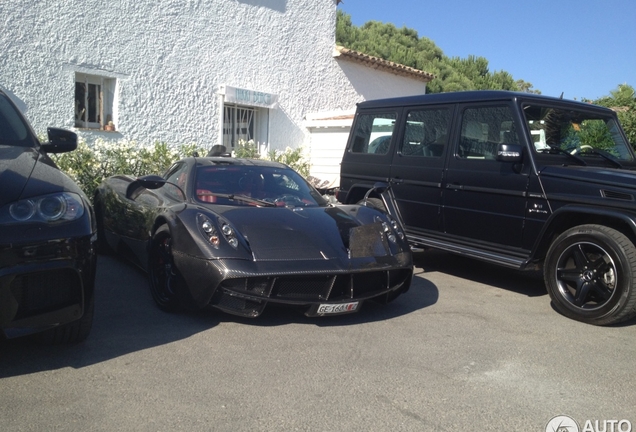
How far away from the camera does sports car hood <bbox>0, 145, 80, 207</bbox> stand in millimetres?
3490

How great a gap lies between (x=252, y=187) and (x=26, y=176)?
2.45 metres

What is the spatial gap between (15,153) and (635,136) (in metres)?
9.30

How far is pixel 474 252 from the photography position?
614 centimetres

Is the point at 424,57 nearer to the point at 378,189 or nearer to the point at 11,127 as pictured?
the point at 378,189

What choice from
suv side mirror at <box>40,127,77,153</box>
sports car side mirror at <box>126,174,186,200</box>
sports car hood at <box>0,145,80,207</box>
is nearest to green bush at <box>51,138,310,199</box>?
sports car side mirror at <box>126,174,186,200</box>

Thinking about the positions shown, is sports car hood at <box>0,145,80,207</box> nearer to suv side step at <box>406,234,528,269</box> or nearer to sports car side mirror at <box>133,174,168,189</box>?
sports car side mirror at <box>133,174,168,189</box>

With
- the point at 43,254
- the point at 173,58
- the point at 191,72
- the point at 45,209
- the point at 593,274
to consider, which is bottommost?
the point at 593,274

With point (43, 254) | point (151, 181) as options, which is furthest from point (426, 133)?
point (43, 254)

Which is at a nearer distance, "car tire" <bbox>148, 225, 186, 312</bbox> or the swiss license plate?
the swiss license plate

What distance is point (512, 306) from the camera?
18.9 feet

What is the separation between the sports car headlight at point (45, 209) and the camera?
3.38 m

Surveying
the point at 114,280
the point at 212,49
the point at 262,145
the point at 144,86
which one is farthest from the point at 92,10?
the point at 114,280
